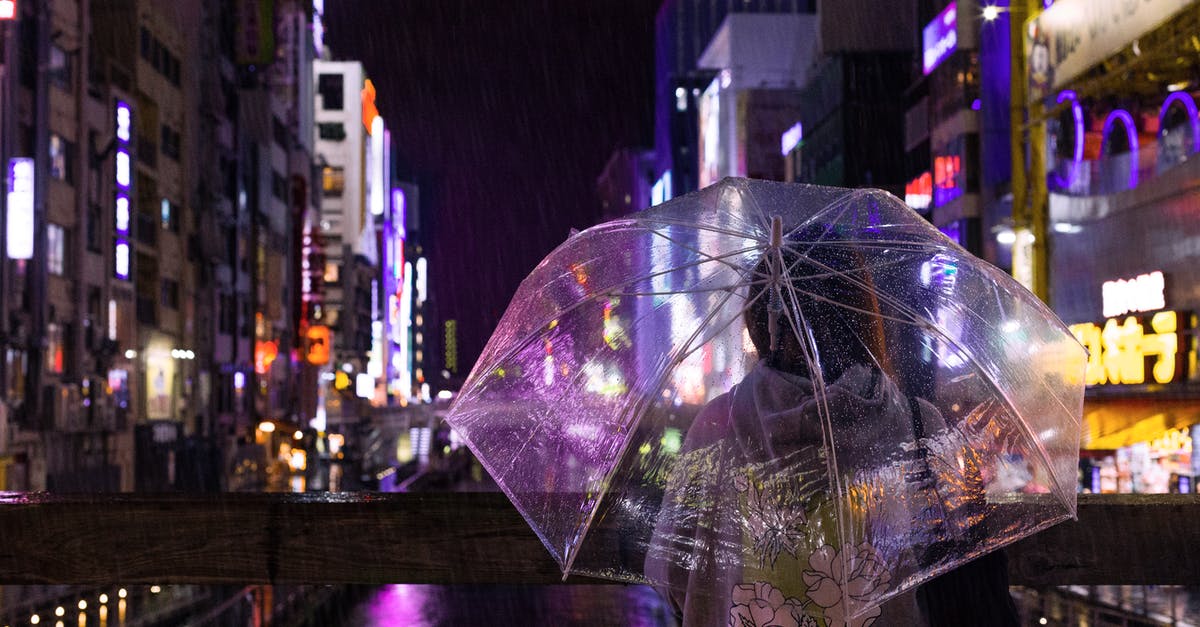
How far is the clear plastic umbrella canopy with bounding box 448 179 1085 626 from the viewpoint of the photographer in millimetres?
3012

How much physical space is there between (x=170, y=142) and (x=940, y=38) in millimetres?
27367

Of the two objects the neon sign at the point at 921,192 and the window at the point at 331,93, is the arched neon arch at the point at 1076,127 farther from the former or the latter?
the window at the point at 331,93

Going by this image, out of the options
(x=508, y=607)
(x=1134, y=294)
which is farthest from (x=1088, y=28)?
(x=508, y=607)

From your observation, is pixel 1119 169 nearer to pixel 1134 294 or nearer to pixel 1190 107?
pixel 1134 294

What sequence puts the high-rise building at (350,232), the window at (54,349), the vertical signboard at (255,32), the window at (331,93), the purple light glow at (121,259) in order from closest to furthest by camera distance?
the window at (54,349)
the purple light glow at (121,259)
the vertical signboard at (255,32)
the high-rise building at (350,232)
the window at (331,93)

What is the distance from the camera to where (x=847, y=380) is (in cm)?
303

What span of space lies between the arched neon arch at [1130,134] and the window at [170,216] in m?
30.4

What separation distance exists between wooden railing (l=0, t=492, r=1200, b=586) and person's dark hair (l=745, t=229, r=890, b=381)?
45.0 inches

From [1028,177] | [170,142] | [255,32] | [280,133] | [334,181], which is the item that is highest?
[334,181]

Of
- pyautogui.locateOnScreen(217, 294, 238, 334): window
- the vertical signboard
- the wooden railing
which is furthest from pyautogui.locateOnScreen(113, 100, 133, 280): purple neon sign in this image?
the wooden railing

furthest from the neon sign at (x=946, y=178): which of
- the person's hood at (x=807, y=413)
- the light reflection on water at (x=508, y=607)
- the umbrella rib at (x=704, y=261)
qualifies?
the person's hood at (x=807, y=413)

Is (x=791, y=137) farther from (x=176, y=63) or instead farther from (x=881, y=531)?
(x=881, y=531)

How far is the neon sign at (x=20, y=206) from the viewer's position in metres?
28.3

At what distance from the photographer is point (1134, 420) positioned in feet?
83.7
